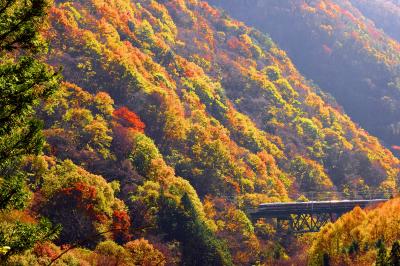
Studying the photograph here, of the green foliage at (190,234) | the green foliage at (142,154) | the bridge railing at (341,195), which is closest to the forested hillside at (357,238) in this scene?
the green foliage at (190,234)

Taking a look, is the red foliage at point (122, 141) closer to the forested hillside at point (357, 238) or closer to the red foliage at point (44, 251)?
the forested hillside at point (357, 238)

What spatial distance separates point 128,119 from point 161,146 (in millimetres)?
9946

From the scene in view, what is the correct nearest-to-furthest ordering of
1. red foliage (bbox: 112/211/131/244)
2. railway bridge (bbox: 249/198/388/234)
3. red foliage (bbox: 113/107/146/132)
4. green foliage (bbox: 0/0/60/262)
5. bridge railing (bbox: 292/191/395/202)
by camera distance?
green foliage (bbox: 0/0/60/262), red foliage (bbox: 112/211/131/244), railway bridge (bbox: 249/198/388/234), red foliage (bbox: 113/107/146/132), bridge railing (bbox: 292/191/395/202)

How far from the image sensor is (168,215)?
7250cm

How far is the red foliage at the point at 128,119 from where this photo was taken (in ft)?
315

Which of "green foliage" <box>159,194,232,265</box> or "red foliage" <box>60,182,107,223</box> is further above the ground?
"red foliage" <box>60,182,107,223</box>

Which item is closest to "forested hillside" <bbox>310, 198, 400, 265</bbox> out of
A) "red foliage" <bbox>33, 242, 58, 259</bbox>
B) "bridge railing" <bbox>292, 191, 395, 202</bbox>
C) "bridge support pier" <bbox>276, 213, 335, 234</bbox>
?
"bridge support pier" <bbox>276, 213, 335, 234</bbox>

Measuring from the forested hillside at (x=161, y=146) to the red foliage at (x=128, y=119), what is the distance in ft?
1.04

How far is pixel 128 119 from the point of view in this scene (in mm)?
97000

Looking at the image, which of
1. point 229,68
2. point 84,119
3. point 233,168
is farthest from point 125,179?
point 229,68

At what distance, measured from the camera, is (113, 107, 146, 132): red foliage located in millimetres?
96062

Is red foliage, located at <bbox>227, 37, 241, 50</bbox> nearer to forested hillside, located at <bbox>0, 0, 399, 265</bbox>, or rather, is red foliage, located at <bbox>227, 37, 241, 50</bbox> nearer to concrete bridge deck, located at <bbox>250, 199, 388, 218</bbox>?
forested hillside, located at <bbox>0, 0, 399, 265</bbox>

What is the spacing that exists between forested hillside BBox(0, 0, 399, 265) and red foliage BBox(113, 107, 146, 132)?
317mm

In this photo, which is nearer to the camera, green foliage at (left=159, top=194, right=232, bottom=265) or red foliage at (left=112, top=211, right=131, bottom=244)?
red foliage at (left=112, top=211, right=131, bottom=244)
